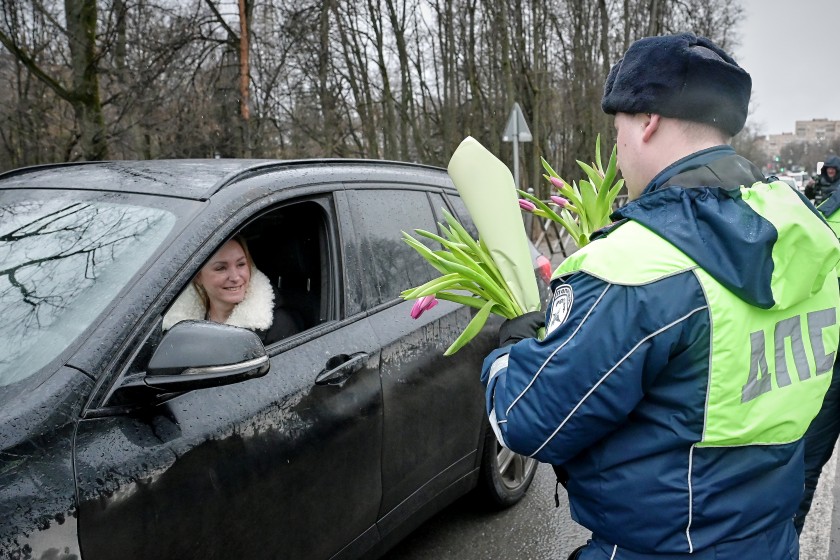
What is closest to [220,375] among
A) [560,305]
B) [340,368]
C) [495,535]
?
[340,368]

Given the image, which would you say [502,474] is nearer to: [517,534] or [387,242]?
[517,534]

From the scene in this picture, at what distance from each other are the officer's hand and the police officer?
0.15 metres

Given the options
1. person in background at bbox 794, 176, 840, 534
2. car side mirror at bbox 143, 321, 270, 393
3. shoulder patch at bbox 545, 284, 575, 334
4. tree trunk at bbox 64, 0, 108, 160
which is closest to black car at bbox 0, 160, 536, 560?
car side mirror at bbox 143, 321, 270, 393

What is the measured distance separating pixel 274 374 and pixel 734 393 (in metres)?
1.35

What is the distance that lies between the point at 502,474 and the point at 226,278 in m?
1.84

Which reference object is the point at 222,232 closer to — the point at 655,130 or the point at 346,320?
the point at 346,320

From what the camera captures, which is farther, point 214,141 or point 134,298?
point 214,141

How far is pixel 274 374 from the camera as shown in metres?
2.11

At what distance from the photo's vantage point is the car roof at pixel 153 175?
2.24m

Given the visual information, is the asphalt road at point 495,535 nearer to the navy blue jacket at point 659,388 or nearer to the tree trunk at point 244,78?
the navy blue jacket at point 659,388

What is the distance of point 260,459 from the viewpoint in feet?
6.35

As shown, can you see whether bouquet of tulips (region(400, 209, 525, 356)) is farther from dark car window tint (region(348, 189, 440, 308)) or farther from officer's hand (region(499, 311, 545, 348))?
dark car window tint (region(348, 189, 440, 308))

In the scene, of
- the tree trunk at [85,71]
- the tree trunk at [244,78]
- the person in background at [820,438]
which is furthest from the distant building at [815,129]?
the person in background at [820,438]

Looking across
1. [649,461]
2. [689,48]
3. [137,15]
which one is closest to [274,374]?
[649,461]
